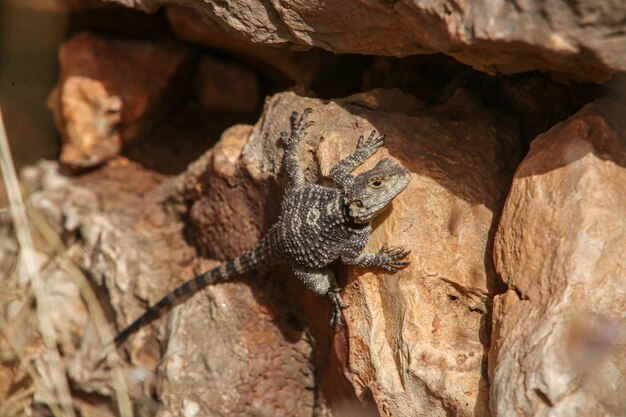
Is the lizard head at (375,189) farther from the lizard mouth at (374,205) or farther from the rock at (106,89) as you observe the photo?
the rock at (106,89)

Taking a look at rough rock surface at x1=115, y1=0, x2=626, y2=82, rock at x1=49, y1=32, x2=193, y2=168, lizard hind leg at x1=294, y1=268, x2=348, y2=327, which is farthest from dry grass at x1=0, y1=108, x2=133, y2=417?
rough rock surface at x1=115, y1=0, x2=626, y2=82

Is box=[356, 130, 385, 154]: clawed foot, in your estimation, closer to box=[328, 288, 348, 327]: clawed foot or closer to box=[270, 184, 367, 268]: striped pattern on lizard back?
box=[270, 184, 367, 268]: striped pattern on lizard back


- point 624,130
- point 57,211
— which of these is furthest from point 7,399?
point 624,130

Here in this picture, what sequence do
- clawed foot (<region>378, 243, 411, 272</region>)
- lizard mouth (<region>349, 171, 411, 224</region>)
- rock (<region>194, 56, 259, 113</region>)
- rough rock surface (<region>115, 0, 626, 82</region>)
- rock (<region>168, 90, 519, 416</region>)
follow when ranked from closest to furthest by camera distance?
rough rock surface (<region>115, 0, 626, 82</region>)
rock (<region>168, 90, 519, 416</region>)
clawed foot (<region>378, 243, 411, 272</region>)
lizard mouth (<region>349, 171, 411, 224</region>)
rock (<region>194, 56, 259, 113</region>)

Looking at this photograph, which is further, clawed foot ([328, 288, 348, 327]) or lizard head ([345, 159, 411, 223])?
clawed foot ([328, 288, 348, 327])

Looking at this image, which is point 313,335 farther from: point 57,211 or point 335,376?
point 57,211

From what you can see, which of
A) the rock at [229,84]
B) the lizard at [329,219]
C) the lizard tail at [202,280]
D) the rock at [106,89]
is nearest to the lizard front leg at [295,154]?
the lizard at [329,219]
